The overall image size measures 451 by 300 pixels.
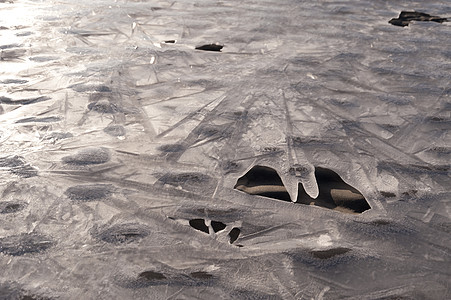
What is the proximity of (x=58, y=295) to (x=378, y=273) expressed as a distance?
83 centimetres

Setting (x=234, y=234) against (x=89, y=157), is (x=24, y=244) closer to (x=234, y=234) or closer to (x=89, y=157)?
(x=89, y=157)

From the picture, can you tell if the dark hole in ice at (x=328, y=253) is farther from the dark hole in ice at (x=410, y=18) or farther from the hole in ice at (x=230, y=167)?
the dark hole in ice at (x=410, y=18)

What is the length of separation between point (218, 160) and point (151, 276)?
595mm

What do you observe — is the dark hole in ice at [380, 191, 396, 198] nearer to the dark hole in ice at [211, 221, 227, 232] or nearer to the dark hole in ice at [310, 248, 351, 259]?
the dark hole in ice at [310, 248, 351, 259]

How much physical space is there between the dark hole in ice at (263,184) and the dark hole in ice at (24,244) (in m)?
0.62

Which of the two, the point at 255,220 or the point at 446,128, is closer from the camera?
the point at 255,220

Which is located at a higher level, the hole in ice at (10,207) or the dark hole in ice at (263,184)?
the hole in ice at (10,207)

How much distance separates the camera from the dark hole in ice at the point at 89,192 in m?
1.44

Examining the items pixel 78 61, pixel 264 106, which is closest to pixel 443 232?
pixel 264 106

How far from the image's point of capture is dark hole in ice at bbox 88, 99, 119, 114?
77.5 inches

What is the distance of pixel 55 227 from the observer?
4.28ft

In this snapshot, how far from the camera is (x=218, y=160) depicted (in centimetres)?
166

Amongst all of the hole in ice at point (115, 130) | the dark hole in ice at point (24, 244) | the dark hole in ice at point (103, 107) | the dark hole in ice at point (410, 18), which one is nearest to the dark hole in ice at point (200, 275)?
the dark hole in ice at point (24, 244)

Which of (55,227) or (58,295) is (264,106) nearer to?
(55,227)
